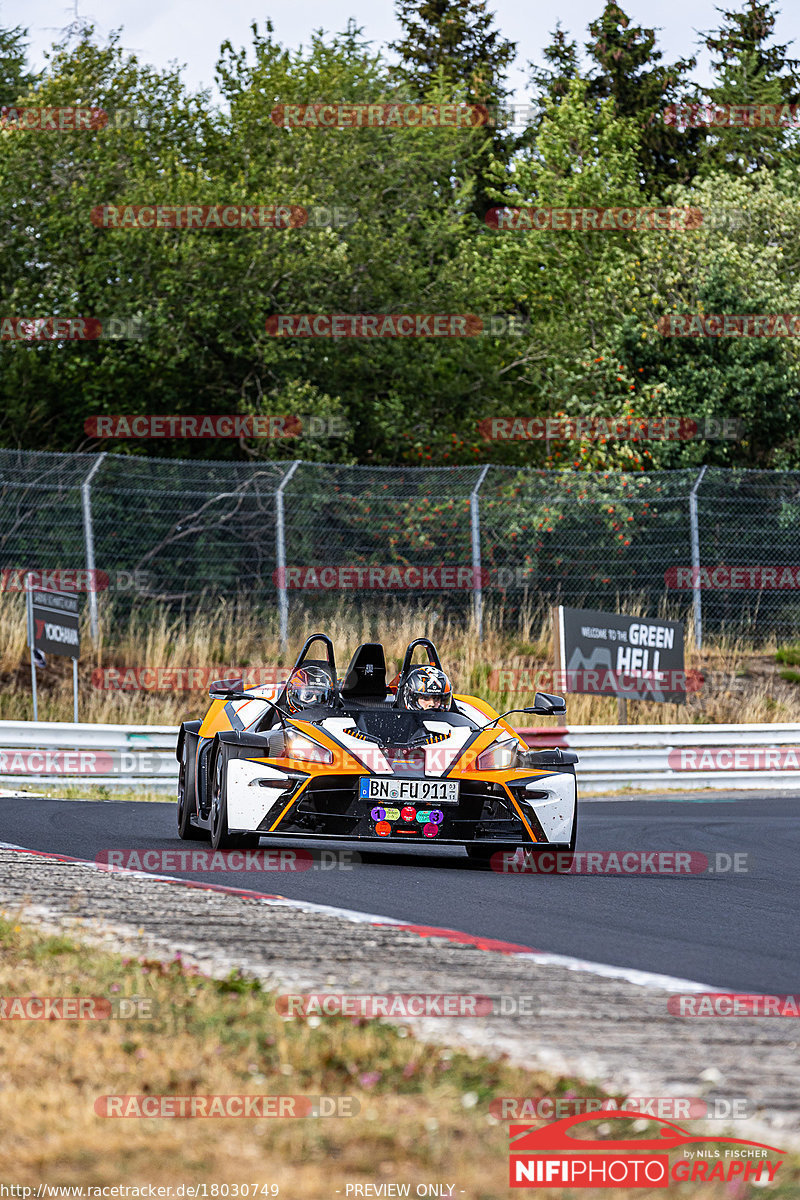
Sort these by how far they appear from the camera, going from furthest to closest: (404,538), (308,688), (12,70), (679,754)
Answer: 1. (12,70)
2. (404,538)
3. (679,754)
4. (308,688)

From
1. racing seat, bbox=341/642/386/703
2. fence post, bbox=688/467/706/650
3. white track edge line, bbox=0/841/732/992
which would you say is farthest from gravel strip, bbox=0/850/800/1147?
fence post, bbox=688/467/706/650

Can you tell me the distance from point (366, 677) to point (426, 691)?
0.53 metres

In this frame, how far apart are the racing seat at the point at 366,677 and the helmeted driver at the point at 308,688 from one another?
0.91 ft

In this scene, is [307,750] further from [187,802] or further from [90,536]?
[90,536]

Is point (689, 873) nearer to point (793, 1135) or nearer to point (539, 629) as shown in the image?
point (793, 1135)

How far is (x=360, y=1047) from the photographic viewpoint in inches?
172

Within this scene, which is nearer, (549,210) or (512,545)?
(512,545)

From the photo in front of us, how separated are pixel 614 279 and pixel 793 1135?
28.2m

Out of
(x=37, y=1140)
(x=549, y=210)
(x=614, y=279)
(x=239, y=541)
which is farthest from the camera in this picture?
(x=549, y=210)

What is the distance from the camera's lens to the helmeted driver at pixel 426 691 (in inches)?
408

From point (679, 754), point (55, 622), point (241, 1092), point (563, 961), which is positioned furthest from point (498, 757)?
point (55, 622)

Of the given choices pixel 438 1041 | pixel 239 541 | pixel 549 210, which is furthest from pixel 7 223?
pixel 438 1041

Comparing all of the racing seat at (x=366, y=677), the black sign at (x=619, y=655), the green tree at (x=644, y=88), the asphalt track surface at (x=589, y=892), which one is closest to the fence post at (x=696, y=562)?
the black sign at (x=619, y=655)

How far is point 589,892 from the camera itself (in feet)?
27.9
